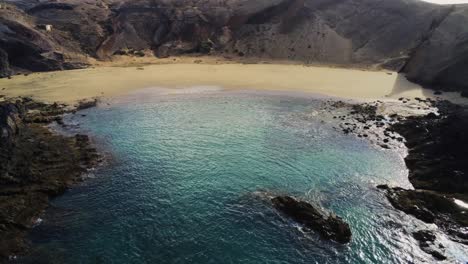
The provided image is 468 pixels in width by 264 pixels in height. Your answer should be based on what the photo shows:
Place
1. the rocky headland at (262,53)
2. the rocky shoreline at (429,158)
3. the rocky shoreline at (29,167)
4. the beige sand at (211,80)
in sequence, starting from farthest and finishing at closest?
the beige sand at (211,80), the rocky headland at (262,53), the rocky shoreline at (429,158), the rocky shoreline at (29,167)

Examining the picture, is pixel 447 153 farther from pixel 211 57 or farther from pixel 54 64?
pixel 54 64

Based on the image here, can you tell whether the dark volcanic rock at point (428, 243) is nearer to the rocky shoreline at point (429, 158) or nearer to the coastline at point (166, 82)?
the rocky shoreline at point (429, 158)

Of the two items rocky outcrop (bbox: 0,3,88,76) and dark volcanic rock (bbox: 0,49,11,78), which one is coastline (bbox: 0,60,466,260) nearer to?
dark volcanic rock (bbox: 0,49,11,78)

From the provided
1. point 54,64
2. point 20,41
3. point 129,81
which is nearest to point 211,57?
point 129,81

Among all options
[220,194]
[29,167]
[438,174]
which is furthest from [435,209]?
[29,167]

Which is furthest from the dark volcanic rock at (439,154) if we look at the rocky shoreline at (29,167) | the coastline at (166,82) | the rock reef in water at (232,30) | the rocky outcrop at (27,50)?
the rocky outcrop at (27,50)

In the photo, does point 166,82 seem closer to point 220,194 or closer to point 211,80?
point 211,80

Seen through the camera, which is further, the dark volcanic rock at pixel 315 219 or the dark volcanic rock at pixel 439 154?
the dark volcanic rock at pixel 439 154
